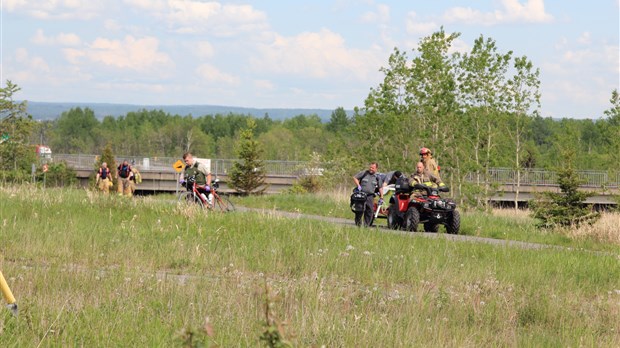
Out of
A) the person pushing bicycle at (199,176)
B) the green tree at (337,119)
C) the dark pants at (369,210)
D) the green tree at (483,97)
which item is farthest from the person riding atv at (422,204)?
the green tree at (337,119)

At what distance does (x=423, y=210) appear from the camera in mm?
18688

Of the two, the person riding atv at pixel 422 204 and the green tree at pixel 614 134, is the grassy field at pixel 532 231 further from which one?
the green tree at pixel 614 134

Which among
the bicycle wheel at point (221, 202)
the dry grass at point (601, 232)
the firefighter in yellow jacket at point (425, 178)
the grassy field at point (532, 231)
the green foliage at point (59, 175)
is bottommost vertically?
the green foliage at point (59, 175)

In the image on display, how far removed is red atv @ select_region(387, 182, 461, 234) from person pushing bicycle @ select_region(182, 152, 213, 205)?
4140 mm

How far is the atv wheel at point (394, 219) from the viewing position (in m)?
19.1

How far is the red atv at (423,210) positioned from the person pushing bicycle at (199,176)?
4.14 metres

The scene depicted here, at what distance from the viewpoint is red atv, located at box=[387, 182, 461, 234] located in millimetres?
18484

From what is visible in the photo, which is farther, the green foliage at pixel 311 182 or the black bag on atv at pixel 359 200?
the green foliage at pixel 311 182

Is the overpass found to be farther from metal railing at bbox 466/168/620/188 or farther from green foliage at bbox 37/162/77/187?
green foliage at bbox 37/162/77/187

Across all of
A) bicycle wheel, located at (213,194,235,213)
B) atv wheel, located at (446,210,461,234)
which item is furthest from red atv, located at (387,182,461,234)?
bicycle wheel, located at (213,194,235,213)

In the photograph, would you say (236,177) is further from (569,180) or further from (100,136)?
(100,136)

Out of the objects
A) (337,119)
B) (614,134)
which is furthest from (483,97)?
(337,119)

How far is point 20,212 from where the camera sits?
16.2m

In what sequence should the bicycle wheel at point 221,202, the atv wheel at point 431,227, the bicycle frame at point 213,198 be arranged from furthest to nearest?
1. the bicycle wheel at point 221,202
2. the bicycle frame at point 213,198
3. the atv wheel at point 431,227
